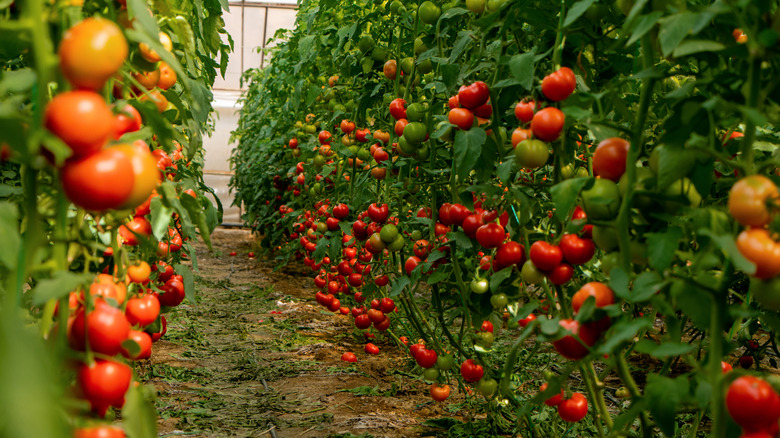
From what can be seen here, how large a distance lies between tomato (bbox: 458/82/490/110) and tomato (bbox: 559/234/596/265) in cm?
41

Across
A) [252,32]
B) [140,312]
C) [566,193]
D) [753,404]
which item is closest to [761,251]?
[753,404]

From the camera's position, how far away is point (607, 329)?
0.84 m

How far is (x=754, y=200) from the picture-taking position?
0.64 m

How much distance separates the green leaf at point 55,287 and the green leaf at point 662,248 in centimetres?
65

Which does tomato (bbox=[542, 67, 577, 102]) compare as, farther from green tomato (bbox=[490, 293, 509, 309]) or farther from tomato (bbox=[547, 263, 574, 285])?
green tomato (bbox=[490, 293, 509, 309])

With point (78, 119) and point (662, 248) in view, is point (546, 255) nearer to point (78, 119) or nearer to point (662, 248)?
point (662, 248)

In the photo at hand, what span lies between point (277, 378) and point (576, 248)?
6.83ft

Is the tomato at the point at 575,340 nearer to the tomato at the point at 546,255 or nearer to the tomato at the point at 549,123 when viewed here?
the tomato at the point at 546,255

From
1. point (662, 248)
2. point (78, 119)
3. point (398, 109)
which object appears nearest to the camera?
point (78, 119)

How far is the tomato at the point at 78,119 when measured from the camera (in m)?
0.52

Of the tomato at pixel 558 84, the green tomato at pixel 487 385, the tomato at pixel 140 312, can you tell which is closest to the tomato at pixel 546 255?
the tomato at pixel 558 84

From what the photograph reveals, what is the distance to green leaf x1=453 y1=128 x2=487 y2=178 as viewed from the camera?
1.25m

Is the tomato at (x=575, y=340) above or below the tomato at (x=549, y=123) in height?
below

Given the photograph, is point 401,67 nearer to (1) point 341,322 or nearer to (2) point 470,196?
(2) point 470,196
